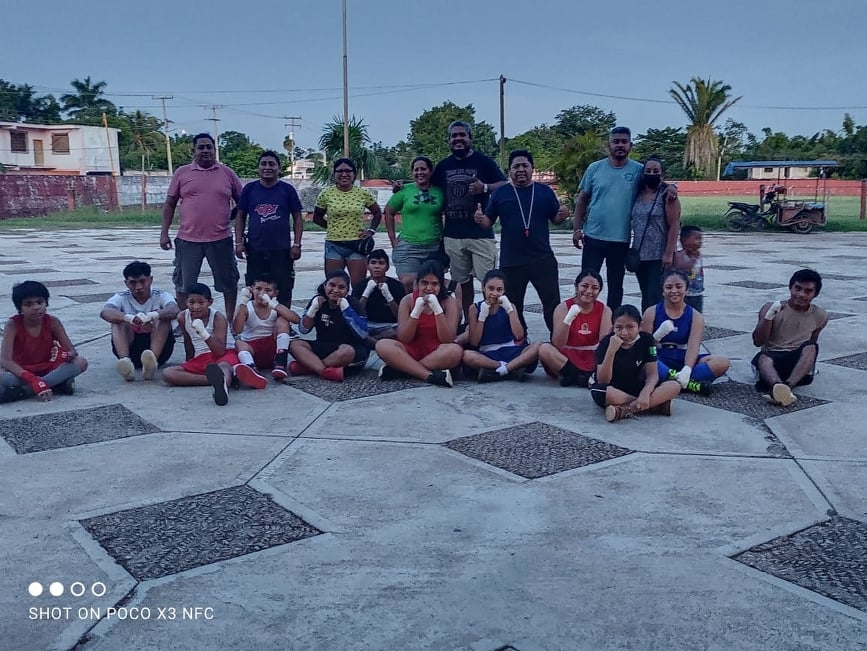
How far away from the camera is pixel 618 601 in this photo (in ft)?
9.81

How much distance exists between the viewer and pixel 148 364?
20.5 ft

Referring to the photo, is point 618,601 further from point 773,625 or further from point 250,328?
point 250,328

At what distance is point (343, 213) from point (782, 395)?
366 centimetres

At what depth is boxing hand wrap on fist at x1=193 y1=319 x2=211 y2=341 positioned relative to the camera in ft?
19.9

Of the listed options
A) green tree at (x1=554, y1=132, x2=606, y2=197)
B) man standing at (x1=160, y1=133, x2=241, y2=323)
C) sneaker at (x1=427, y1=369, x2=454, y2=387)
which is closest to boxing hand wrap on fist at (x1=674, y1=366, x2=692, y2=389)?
sneaker at (x1=427, y1=369, x2=454, y2=387)

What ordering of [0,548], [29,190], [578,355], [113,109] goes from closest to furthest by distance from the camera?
[0,548] → [578,355] → [29,190] → [113,109]

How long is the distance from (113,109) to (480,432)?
6883 cm

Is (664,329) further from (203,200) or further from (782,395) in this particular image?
(203,200)

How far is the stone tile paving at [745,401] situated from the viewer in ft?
17.9

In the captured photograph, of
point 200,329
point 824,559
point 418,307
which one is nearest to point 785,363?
point 418,307

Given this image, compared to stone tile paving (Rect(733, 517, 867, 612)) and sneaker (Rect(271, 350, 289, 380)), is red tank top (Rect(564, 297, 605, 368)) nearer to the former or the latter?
sneaker (Rect(271, 350, 289, 380))

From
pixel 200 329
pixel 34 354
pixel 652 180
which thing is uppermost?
pixel 652 180

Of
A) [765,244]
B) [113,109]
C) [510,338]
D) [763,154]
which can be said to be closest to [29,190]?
[765,244]

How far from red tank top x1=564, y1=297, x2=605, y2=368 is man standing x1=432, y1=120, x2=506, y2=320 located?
106 centimetres
